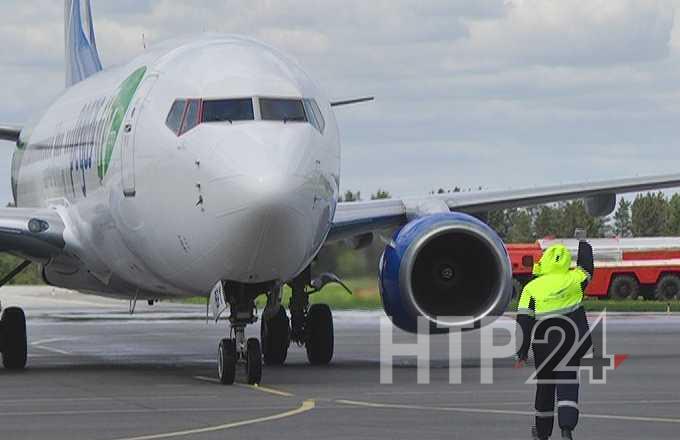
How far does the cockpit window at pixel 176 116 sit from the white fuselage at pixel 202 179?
8 centimetres

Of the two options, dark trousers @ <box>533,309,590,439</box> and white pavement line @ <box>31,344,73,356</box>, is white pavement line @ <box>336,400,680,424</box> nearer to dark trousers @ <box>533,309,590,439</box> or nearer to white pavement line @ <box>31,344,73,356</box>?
dark trousers @ <box>533,309,590,439</box>

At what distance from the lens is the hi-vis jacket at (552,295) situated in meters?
15.0

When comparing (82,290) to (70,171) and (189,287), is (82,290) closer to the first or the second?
(70,171)

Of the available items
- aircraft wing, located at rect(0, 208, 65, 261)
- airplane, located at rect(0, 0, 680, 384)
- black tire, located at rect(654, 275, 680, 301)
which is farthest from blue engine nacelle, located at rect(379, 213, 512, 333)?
black tire, located at rect(654, 275, 680, 301)

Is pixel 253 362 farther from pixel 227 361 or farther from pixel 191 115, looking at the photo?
pixel 191 115

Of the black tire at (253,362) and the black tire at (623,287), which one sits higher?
the black tire at (623,287)

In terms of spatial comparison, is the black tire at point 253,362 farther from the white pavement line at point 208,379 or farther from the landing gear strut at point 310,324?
the landing gear strut at point 310,324

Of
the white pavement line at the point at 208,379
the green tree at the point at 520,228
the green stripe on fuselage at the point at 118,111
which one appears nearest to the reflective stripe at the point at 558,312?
the white pavement line at the point at 208,379

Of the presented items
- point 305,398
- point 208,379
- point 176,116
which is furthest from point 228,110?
point 208,379

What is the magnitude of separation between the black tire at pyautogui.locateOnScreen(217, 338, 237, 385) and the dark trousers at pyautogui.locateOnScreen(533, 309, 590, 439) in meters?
6.05

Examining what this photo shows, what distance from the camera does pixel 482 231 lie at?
2327 centimetres

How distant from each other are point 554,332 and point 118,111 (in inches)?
357

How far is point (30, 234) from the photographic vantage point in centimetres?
2309

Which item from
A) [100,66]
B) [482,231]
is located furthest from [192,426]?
[100,66]
